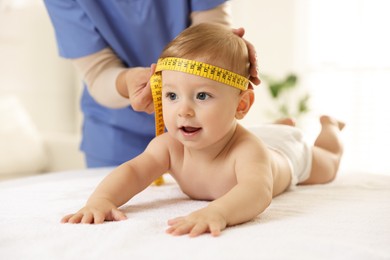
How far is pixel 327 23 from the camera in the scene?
4.34 meters

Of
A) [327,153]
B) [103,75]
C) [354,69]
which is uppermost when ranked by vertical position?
[103,75]

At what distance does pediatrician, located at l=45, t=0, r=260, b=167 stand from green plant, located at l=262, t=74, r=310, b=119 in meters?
2.22

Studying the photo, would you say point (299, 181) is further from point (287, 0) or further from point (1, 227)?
point (287, 0)

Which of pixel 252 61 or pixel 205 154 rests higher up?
pixel 252 61

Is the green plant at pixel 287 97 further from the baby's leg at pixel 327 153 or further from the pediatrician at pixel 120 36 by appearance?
the pediatrician at pixel 120 36

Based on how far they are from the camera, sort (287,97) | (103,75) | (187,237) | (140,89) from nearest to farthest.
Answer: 1. (187,237)
2. (140,89)
3. (103,75)
4. (287,97)

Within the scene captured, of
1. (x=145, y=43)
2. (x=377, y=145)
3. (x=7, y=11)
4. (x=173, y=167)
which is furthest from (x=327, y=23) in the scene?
(x=173, y=167)

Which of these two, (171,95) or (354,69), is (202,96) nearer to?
(171,95)

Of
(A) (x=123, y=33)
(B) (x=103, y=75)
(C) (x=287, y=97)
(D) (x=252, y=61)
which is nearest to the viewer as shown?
(D) (x=252, y=61)

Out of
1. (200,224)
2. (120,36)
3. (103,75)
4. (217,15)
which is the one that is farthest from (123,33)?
(200,224)

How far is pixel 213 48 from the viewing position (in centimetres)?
133

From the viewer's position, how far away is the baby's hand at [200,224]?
1.09m

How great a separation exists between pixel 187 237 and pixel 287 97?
3.68m

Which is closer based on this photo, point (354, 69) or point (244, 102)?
point (244, 102)
